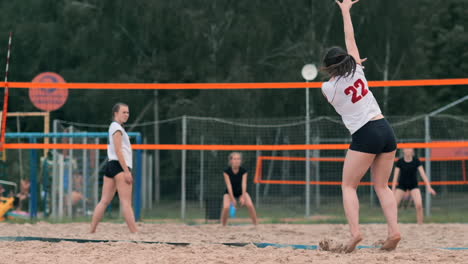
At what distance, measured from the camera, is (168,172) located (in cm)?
2122

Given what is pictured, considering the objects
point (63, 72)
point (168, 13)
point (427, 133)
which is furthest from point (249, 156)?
point (63, 72)

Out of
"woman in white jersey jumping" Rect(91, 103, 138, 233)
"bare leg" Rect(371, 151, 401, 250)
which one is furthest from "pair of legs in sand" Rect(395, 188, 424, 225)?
"bare leg" Rect(371, 151, 401, 250)

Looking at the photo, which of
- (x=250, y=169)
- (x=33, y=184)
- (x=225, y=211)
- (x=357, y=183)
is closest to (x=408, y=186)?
(x=225, y=211)

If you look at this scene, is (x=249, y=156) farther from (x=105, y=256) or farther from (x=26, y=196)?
(x=105, y=256)

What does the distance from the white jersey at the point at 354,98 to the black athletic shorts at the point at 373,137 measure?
4 cm

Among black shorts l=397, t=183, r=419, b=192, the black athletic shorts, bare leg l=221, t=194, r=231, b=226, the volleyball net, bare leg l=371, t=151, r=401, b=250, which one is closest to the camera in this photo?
the black athletic shorts

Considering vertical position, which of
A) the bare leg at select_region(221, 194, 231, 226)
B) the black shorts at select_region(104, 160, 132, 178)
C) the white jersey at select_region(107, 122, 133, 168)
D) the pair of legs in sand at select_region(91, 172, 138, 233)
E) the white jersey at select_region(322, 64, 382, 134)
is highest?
the white jersey at select_region(322, 64, 382, 134)

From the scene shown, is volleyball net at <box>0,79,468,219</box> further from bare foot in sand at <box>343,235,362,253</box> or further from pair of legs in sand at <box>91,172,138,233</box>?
bare foot in sand at <box>343,235,362,253</box>

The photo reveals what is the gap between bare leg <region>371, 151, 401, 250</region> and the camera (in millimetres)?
5452

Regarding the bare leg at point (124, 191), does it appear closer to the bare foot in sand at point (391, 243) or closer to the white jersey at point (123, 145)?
the white jersey at point (123, 145)

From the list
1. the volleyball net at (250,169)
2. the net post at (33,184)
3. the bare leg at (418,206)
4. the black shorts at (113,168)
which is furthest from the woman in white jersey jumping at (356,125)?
the net post at (33,184)

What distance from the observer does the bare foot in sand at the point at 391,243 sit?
5473 mm

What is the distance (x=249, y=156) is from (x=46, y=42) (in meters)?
10.2

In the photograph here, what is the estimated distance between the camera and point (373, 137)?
5.30 m
